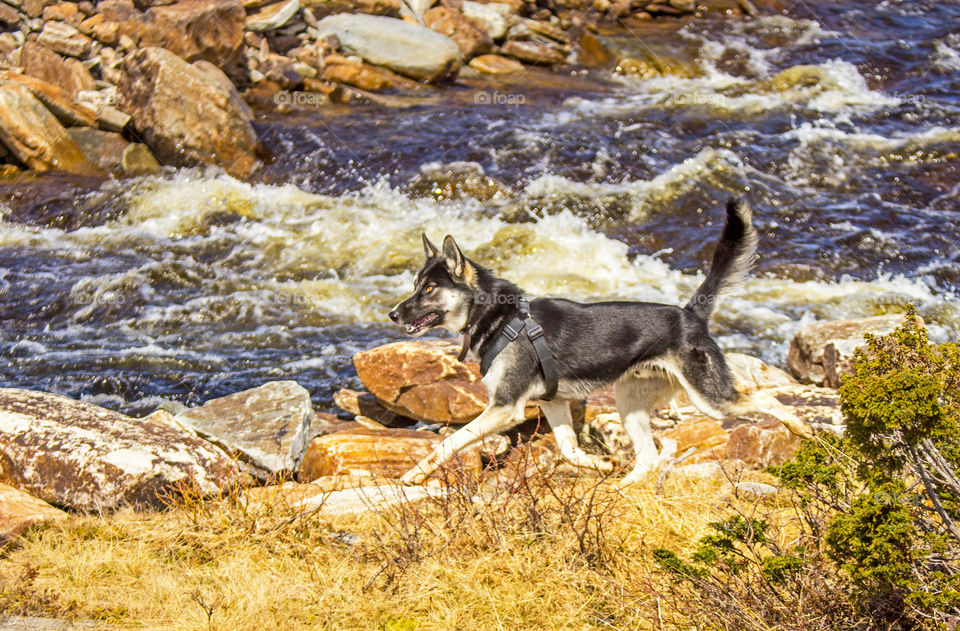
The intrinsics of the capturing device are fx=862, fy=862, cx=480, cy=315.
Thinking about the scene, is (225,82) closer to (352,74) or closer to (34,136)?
(34,136)

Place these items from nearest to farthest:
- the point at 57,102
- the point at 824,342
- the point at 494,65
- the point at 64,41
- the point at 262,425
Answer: the point at 262,425 < the point at 824,342 < the point at 57,102 < the point at 64,41 < the point at 494,65

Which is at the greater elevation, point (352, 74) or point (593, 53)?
point (352, 74)

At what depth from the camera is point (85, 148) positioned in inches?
431

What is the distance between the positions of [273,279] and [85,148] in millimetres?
3916

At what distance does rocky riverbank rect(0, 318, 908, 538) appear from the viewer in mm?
4336

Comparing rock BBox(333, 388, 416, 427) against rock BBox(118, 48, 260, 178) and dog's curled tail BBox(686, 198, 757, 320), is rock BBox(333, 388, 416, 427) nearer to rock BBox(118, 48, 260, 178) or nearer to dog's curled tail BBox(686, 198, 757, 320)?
dog's curled tail BBox(686, 198, 757, 320)

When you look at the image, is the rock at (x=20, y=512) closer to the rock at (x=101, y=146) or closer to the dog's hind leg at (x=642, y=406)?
the dog's hind leg at (x=642, y=406)

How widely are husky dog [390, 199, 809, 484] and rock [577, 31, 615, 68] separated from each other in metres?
11.1

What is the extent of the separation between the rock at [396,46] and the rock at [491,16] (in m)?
1.25

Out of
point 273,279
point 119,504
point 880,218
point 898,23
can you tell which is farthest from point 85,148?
point 898,23

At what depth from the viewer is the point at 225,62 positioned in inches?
509

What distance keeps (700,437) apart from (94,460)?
143 inches
